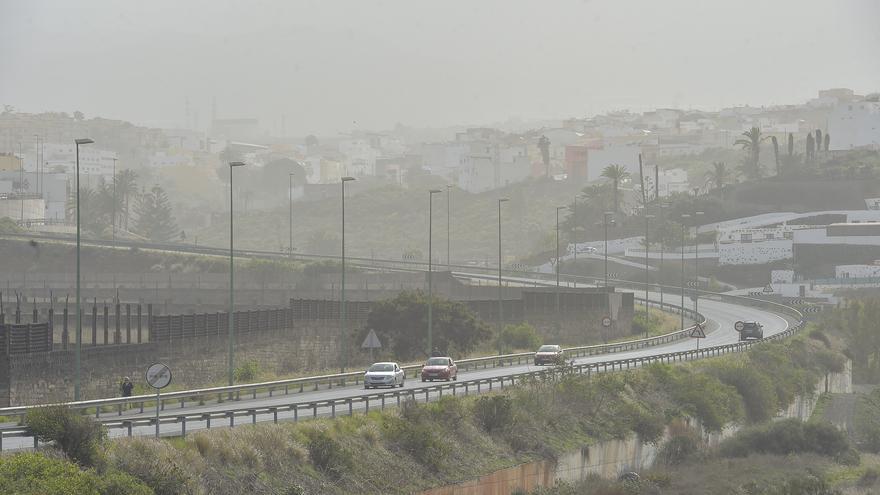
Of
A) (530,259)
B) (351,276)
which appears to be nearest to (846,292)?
(530,259)

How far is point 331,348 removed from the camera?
7494 cm

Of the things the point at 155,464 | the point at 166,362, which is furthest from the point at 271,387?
the point at 155,464

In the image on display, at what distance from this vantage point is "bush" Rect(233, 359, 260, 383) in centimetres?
6231

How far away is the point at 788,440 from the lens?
211ft

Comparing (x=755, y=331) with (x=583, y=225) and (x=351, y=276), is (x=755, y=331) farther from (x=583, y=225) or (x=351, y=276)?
(x=583, y=225)

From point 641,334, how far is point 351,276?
18.6m

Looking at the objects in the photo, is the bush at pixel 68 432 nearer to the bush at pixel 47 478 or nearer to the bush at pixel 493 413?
the bush at pixel 47 478

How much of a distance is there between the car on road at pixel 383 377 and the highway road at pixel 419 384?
1.54 feet

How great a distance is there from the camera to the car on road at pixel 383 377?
54156 millimetres

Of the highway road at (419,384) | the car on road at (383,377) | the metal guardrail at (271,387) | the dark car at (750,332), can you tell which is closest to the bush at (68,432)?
Result: the highway road at (419,384)

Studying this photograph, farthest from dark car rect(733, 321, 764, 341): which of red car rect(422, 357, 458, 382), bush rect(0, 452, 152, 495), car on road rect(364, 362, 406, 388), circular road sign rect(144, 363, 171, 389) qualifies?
bush rect(0, 452, 152, 495)

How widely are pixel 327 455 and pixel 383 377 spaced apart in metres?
17.5

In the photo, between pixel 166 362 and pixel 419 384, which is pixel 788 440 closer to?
pixel 419 384

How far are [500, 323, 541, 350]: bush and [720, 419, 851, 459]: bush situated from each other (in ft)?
66.6
